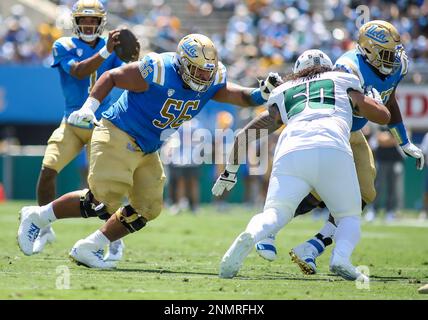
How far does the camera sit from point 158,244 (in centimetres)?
1090

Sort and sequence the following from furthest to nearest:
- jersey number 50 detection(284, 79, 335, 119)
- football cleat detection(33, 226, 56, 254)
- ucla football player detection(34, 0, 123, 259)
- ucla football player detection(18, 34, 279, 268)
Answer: ucla football player detection(34, 0, 123, 259) < football cleat detection(33, 226, 56, 254) < ucla football player detection(18, 34, 279, 268) < jersey number 50 detection(284, 79, 335, 119)

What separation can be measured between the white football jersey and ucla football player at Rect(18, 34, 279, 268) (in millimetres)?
748

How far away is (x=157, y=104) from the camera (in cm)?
749

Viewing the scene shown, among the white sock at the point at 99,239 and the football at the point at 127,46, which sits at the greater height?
the football at the point at 127,46

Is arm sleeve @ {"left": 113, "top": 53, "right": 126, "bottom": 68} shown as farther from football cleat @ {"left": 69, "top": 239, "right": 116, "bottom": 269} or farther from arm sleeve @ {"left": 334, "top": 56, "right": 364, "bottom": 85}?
arm sleeve @ {"left": 334, "top": 56, "right": 364, "bottom": 85}

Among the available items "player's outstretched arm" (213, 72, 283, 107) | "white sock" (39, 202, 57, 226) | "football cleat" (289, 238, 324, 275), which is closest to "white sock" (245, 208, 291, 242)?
"football cleat" (289, 238, 324, 275)

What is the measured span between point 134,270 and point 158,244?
3239mm

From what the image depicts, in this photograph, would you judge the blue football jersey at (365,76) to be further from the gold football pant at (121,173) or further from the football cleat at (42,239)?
the football cleat at (42,239)

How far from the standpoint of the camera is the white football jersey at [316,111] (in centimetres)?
653

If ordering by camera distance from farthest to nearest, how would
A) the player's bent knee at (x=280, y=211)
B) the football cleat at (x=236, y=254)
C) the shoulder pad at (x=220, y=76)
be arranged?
1. the shoulder pad at (x=220, y=76)
2. the player's bent knee at (x=280, y=211)
3. the football cleat at (x=236, y=254)

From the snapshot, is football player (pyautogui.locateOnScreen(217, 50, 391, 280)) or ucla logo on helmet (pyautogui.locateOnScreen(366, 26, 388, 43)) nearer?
football player (pyautogui.locateOnScreen(217, 50, 391, 280))

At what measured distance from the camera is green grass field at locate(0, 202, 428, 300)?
612 cm

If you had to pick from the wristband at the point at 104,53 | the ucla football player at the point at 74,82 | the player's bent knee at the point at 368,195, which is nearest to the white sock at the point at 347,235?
the player's bent knee at the point at 368,195
